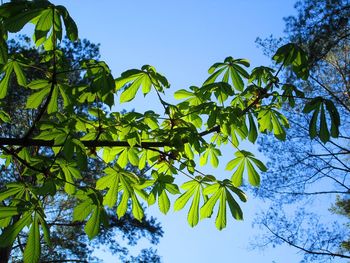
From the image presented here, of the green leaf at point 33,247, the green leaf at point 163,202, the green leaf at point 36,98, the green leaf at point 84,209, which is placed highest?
the green leaf at point 36,98

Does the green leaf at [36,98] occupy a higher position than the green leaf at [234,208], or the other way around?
the green leaf at [36,98]

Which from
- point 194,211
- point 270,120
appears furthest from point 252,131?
point 194,211

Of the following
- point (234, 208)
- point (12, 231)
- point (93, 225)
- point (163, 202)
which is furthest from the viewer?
point (163, 202)

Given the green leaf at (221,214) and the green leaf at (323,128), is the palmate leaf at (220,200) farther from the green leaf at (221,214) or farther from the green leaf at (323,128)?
the green leaf at (323,128)

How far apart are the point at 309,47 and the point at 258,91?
14.1ft

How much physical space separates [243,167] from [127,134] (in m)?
0.48

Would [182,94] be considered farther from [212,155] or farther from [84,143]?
[84,143]

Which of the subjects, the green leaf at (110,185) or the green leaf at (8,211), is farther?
the green leaf at (110,185)

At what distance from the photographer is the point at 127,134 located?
1.33 m

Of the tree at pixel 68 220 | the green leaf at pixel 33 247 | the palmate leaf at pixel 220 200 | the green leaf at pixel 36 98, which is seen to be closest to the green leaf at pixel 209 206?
the palmate leaf at pixel 220 200

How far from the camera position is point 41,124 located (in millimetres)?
1310

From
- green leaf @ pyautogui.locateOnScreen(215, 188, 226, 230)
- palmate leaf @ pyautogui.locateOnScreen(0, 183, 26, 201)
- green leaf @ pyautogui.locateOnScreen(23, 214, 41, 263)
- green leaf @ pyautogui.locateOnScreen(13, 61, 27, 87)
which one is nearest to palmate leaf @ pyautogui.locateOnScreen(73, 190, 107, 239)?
green leaf @ pyautogui.locateOnScreen(23, 214, 41, 263)

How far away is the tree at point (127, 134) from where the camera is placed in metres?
1.19

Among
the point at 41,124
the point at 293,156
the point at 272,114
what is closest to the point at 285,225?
the point at 293,156
